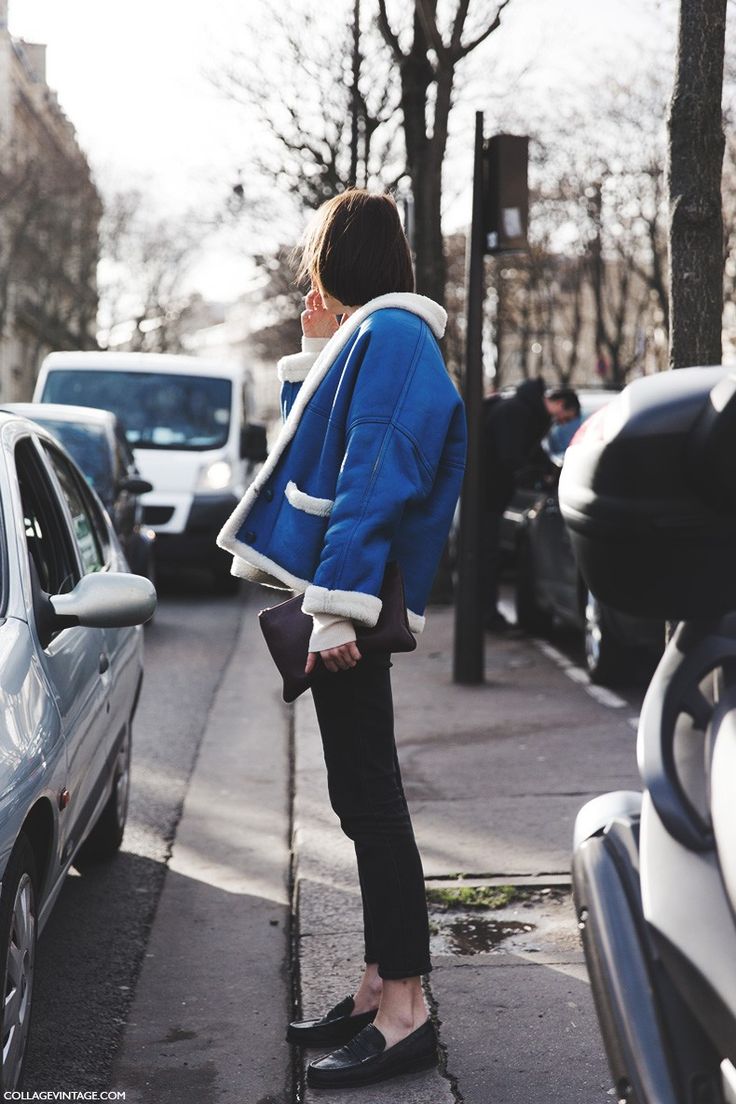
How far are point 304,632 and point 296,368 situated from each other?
2.00 feet

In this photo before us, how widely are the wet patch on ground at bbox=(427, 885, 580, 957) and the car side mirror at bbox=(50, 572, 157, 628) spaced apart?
1.29 metres

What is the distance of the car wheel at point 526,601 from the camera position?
10594mm

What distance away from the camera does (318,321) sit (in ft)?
11.1

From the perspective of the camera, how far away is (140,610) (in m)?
3.66

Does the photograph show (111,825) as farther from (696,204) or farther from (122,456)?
(122,456)

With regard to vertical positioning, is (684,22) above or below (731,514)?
above

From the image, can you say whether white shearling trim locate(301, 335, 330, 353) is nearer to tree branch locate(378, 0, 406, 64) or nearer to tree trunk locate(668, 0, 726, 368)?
tree trunk locate(668, 0, 726, 368)

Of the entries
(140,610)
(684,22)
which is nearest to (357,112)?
(684,22)

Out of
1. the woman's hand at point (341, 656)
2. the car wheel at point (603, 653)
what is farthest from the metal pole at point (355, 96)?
the woman's hand at point (341, 656)

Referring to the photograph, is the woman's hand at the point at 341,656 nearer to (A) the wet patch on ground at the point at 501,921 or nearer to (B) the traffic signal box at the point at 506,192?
(A) the wet patch on ground at the point at 501,921

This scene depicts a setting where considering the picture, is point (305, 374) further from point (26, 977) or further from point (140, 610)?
point (26, 977)

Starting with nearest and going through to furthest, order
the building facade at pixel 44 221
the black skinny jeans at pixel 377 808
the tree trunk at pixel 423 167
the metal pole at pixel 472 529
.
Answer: the black skinny jeans at pixel 377 808, the metal pole at pixel 472 529, the tree trunk at pixel 423 167, the building facade at pixel 44 221

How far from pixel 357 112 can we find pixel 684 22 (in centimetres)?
1559

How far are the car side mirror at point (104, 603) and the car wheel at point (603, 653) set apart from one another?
478 cm
